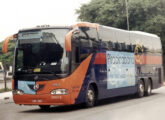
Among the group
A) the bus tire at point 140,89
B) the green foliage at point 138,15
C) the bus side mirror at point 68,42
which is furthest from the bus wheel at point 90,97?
the green foliage at point 138,15

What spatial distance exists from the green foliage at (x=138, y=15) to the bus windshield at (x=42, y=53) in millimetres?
34554

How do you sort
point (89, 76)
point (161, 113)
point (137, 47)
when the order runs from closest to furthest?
1. point (161, 113)
2. point (89, 76)
3. point (137, 47)

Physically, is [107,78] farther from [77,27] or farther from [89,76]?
[77,27]

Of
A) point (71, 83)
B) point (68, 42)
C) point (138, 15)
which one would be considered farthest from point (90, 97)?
point (138, 15)

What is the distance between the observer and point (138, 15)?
168 ft

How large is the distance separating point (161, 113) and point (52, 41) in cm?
438

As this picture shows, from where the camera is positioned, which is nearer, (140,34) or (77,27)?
(77,27)

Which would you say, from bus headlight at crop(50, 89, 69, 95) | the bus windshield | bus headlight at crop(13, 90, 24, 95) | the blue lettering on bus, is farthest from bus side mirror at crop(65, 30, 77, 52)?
the blue lettering on bus

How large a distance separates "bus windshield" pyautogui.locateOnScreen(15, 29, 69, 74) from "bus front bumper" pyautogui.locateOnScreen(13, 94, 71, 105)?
0.81m

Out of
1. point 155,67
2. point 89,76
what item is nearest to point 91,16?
point 155,67

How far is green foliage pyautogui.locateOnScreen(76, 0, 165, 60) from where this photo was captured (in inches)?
1954

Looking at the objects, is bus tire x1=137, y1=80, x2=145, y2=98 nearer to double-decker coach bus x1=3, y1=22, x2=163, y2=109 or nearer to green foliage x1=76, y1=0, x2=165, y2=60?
double-decker coach bus x1=3, y1=22, x2=163, y2=109

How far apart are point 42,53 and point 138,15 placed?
36.7 m

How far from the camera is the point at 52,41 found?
15.7m
